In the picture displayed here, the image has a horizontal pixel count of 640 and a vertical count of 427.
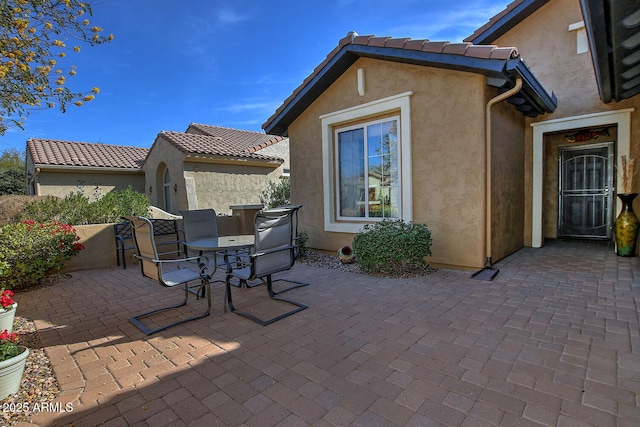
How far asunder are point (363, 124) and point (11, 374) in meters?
6.78

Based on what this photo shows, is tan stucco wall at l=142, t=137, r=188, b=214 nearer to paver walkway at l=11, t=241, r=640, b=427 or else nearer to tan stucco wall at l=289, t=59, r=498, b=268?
paver walkway at l=11, t=241, r=640, b=427

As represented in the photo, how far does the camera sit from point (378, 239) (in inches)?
231

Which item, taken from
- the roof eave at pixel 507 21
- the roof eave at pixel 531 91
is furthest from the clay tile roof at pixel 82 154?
the roof eave at pixel 531 91

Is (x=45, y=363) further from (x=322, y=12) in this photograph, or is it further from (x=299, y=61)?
(x=299, y=61)

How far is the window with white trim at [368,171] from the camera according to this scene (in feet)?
22.7

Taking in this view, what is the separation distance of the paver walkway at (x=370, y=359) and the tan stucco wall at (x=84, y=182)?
12.0 m

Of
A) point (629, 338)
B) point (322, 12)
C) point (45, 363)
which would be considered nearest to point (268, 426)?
point (45, 363)

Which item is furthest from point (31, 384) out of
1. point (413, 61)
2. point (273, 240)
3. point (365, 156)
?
point (413, 61)

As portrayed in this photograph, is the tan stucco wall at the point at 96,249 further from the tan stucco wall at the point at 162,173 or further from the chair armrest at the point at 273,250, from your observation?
the tan stucco wall at the point at 162,173

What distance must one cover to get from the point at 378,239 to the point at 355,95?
3.48m

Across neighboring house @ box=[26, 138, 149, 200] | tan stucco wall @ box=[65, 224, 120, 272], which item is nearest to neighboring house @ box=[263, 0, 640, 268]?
tan stucco wall @ box=[65, 224, 120, 272]

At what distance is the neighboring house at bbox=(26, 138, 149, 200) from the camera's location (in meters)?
14.1

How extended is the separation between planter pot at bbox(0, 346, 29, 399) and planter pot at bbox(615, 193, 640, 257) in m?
9.61

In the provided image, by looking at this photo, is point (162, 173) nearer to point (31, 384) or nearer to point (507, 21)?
point (31, 384)
